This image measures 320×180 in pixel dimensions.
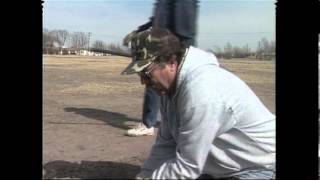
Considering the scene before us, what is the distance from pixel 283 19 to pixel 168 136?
0.67m

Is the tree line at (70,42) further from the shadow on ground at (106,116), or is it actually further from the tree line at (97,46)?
the shadow on ground at (106,116)

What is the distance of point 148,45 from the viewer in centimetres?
166

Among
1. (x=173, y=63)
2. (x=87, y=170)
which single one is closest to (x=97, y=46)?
(x=173, y=63)

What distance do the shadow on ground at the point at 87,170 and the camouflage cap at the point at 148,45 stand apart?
500 millimetres

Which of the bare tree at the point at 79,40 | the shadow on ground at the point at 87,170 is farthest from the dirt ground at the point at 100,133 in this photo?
the bare tree at the point at 79,40

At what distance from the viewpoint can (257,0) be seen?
164 centimetres

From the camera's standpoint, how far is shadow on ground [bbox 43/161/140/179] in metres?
1.99

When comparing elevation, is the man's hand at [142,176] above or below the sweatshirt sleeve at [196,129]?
below

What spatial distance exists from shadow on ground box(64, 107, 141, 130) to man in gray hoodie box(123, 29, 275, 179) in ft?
4.97

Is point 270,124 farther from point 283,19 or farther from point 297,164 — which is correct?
point 283,19

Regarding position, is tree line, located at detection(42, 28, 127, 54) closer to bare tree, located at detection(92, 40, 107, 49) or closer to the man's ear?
bare tree, located at detection(92, 40, 107, 49)

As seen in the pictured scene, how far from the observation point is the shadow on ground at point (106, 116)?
11.6ft

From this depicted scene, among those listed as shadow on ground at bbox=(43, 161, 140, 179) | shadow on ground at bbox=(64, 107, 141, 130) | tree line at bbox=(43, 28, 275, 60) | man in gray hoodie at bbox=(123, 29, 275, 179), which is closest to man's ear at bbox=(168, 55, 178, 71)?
man in gray hoodie at bbox=(123, 29, 275, 179)
